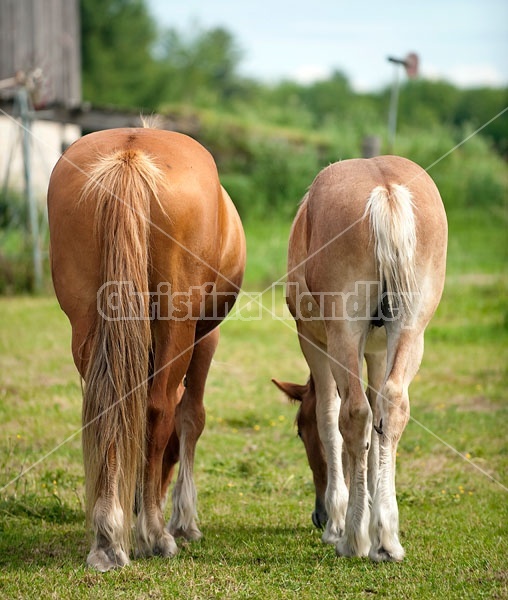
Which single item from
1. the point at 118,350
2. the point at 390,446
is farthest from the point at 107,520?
the point at 390,446

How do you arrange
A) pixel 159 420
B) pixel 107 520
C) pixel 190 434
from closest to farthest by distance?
pixel 107 520
pixel 159 420
pixel 190 434

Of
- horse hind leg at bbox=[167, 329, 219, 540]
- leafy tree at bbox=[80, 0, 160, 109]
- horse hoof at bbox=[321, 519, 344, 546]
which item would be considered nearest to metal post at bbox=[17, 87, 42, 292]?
horse hind leg at bbox=[167, 329, 219, 540]

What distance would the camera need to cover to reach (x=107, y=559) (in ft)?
11.8

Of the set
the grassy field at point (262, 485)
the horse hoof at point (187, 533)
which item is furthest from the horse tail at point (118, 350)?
the horse hoof at point (187, 533)

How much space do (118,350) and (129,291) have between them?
11.0 inches

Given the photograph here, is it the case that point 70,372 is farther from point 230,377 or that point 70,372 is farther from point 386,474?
point 386,474

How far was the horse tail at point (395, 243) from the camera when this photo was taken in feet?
11.9

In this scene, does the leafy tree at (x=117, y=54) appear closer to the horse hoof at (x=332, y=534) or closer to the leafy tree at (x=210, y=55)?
the leafy tree at (x=210, y=55)

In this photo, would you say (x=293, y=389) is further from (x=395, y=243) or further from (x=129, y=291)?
(x=129, y=291)

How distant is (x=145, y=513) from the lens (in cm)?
388

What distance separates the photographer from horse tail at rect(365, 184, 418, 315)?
11.9 ft

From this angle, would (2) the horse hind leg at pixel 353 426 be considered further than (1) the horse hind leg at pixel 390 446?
Yes

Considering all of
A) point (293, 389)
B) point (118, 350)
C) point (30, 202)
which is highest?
point (30, 202)

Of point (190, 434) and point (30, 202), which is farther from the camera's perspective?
point (30, 202)
